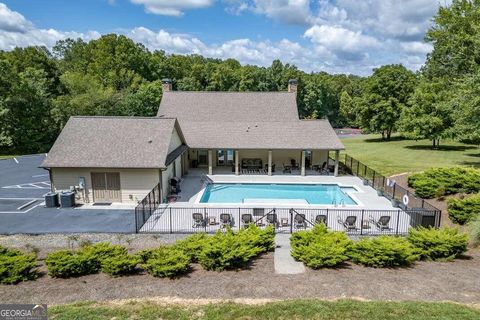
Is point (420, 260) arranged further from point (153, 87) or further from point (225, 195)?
point (153, 87)

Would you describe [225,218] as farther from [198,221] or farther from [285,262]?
[285,262]

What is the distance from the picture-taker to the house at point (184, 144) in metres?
19.3

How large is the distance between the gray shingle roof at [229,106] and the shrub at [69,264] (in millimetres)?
23303

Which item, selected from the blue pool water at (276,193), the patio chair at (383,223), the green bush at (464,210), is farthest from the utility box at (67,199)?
the green bush at (464,210)

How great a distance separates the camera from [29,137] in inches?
1558


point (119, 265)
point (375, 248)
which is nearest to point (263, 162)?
point (375, 248)

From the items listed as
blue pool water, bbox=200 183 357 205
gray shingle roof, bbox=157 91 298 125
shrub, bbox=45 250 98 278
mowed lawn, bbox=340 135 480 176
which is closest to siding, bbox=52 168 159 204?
blue pool water, bbox=200 183 357 205

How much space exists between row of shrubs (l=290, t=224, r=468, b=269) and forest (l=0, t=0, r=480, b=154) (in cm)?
1677

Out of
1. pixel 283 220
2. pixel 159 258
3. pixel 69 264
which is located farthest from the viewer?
pixel 283 220

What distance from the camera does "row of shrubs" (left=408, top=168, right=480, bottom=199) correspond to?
19172mm

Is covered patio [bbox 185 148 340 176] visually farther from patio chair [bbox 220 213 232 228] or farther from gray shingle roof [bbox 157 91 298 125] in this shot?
patio chair [bbox 220 213 232 228]

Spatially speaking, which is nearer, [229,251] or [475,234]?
[229,251]

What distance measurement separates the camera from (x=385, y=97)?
48.2 m

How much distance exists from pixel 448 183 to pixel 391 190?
3.15 meters
